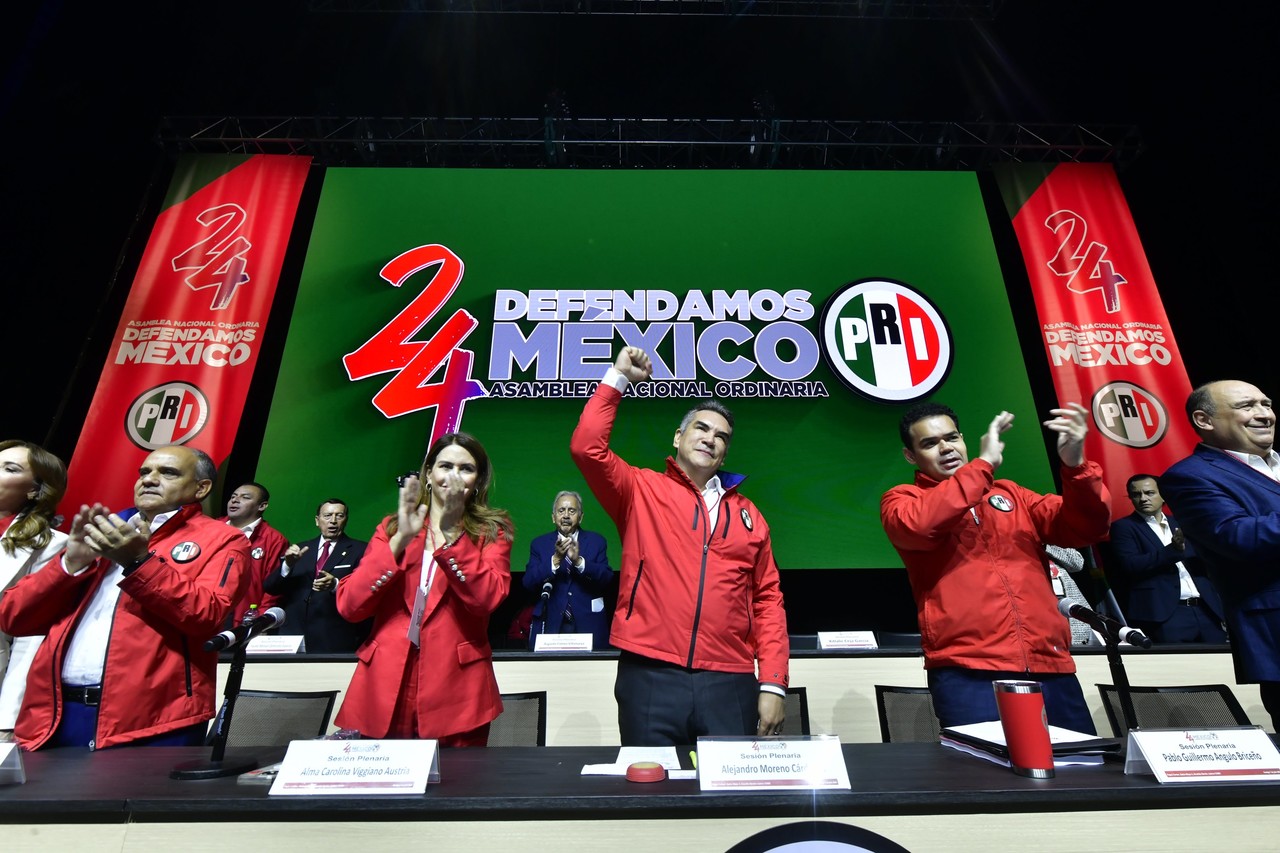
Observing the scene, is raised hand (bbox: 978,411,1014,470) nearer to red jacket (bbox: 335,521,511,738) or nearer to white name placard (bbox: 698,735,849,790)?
white name placard (bbox: 698,735,849,790)

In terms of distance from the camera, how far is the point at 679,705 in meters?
1.66

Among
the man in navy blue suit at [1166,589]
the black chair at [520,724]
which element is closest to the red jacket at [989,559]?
the black chair at [520,724]

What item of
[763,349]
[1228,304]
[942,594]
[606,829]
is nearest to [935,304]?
[763,349]

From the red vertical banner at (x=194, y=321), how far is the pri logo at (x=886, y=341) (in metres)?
3.98

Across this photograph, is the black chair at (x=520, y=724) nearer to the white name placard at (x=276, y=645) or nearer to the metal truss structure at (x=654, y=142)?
the white name placard at (x=276, y=645)

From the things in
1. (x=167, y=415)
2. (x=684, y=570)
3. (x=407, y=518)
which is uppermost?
(x=167, y=415)

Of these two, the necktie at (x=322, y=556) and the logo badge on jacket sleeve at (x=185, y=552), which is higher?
the necktie at (x=322, y=556)

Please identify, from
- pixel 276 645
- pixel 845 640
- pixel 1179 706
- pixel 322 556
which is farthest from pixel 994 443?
pixel 322 556

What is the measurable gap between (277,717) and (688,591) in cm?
137

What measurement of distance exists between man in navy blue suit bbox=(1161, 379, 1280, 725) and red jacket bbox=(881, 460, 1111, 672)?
0.65 ft

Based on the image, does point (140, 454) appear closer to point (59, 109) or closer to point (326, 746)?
point (59, 109)

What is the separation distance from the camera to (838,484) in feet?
14.7

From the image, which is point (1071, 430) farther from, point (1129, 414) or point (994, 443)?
point (1129, 414)

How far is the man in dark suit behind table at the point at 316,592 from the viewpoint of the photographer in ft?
11.6
